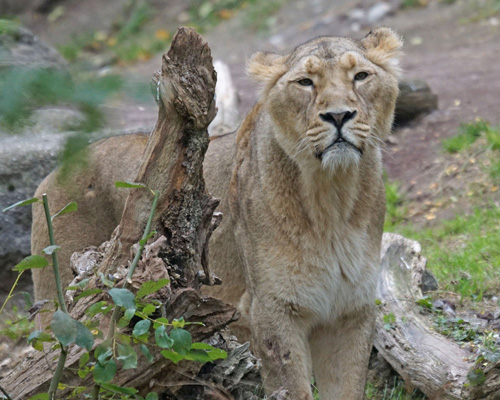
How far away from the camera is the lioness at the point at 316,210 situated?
4.27 m

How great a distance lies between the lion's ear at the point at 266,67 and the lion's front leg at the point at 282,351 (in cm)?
130

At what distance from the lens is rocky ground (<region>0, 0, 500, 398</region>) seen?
874cm

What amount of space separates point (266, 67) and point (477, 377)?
2.13 m

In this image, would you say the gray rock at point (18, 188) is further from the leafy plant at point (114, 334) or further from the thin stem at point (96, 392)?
the thin stem at point (96, 392)

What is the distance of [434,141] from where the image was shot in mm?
9859

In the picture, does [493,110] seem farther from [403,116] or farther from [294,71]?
[294,71]

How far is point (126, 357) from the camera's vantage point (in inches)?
117

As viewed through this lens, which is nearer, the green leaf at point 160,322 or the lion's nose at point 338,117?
the green leaf at point 160,322

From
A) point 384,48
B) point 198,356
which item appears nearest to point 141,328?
point 198,356

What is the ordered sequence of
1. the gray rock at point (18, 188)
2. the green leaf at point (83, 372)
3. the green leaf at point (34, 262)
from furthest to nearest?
the gray rock at point (18, 188) < the green leaf at point (83, 372) < the green leaf at point (34, 262)

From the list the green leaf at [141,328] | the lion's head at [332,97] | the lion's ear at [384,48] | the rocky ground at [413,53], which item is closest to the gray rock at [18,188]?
the rocky ground at [413,53]

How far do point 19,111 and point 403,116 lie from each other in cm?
906

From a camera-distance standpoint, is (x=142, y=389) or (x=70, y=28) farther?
(x=70, y=28)

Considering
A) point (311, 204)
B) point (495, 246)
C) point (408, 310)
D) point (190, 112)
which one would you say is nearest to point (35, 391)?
point (190, 112)
